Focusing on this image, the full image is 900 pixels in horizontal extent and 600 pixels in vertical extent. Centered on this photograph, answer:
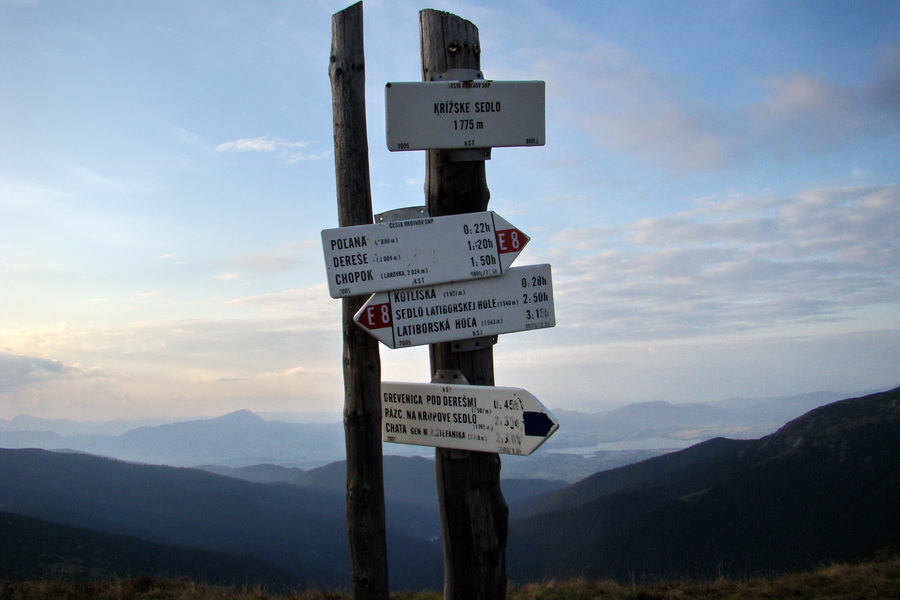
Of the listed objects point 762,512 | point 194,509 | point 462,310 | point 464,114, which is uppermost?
point 464,114

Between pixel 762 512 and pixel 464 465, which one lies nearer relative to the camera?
pixel 464 465

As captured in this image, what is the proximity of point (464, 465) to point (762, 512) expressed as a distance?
94950 millimetres

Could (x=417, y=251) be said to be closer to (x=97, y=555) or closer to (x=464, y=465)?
(x=464, y=465)

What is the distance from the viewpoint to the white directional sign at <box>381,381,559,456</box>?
3.73 m

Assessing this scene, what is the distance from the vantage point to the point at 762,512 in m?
84.9

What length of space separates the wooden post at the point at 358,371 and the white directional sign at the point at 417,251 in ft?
1.59

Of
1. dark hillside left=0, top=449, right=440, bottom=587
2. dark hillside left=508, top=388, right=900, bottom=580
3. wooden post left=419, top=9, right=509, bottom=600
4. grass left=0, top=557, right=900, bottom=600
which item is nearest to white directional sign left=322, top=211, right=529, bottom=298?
wooden post left=419, top=9, right=509, bottom=600

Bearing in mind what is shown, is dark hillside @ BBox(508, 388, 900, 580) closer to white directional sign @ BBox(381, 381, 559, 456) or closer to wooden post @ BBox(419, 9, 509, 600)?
wooden post @ BBox(419, 9, 509, 600)

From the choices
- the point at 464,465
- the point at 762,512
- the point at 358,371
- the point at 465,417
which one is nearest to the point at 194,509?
the point at 762,512

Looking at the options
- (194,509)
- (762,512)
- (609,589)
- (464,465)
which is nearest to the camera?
(464,465)

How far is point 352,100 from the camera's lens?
4387mm

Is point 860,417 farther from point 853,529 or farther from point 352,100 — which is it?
point 352,100

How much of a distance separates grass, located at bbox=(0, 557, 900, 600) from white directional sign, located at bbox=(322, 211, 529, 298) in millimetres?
7119

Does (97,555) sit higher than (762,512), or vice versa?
(97,555)
